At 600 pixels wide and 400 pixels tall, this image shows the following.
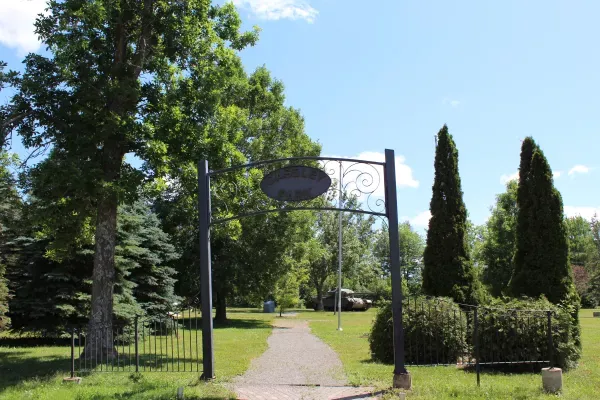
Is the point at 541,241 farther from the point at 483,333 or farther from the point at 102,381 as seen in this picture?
the point at 102,381

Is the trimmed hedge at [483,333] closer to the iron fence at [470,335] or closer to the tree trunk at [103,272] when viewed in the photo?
the iron fence at [470,335]

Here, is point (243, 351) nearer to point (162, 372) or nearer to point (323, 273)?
point (162, 372)

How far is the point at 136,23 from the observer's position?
13.5 metres

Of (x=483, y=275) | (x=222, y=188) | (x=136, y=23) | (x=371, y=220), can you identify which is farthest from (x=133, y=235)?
(x=371, y=220)

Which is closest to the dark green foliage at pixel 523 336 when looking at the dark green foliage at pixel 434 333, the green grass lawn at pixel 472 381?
the green grass lawn at pixel 472 381

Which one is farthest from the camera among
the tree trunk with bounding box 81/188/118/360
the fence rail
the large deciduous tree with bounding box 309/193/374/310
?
the large deciduous tree with bounding box 309/193/374/310

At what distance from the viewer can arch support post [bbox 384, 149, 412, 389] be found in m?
8.12

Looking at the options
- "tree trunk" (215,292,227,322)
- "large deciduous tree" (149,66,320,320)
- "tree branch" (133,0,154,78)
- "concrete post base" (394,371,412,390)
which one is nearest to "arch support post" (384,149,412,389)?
"concrete post base" (394,371,412,390)

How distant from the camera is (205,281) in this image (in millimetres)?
8805

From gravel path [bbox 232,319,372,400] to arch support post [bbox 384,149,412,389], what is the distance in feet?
1.94

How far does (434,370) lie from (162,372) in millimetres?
5423

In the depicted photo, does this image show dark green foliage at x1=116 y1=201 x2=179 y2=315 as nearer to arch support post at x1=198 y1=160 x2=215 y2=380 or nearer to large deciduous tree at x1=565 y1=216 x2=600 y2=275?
arch support post at x1=198 y1=160 x2=215 y2=380

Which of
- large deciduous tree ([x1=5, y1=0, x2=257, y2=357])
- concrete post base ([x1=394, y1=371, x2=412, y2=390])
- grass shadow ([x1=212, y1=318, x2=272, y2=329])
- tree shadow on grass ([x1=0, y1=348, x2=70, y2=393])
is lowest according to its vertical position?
grass shadow ([x1=212, y1=318, x2=272, y2=329])

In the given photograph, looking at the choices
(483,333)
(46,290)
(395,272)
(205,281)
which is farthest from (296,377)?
(46,290)
